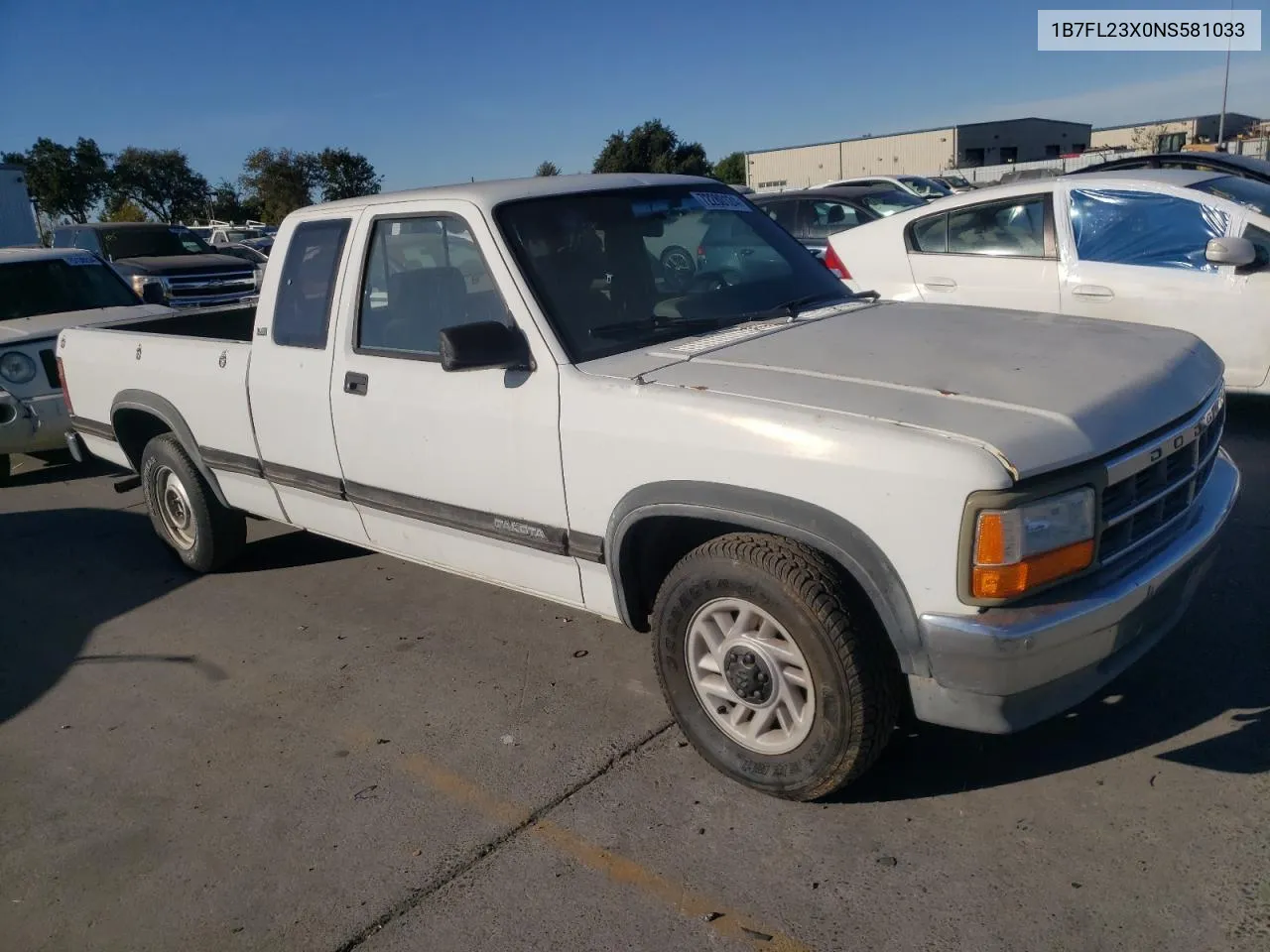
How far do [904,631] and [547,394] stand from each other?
1408 mm

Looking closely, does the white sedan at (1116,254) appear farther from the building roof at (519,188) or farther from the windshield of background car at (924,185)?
the windshield of background car at (924,185)

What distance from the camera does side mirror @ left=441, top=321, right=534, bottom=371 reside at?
3.25 m

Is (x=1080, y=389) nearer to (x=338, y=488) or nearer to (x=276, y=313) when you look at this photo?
(x=338, y=488)

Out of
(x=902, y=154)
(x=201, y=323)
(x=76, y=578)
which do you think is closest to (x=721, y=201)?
(x=201, y=323)

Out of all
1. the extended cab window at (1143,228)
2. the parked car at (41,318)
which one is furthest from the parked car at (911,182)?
the parked car at (41,318)

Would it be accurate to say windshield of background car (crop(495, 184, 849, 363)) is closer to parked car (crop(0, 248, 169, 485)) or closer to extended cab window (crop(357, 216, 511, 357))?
extended cab window (crop(357, 216, 511, 357))

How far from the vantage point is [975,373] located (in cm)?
296

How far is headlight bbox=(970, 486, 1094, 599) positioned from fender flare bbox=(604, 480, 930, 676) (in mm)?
219

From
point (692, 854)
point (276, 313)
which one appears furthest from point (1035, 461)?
point (276, 313)

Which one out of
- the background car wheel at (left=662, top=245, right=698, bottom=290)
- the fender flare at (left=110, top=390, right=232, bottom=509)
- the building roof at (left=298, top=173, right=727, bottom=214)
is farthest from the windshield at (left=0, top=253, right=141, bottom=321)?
the background car wheel at (left=662, top=245, right=698, bottom=290)

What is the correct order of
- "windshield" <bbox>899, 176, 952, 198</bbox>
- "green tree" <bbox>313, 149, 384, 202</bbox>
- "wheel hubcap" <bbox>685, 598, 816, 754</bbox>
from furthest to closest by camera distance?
"green tree" <bbox>313, 149, 384, 202</bbox>, "windshield" <bbox>899, 176, 952, 198</bbox>, "wheel hubcap" <bbox>685, 598, 816, 754</bbox>

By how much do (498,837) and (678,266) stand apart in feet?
7.32

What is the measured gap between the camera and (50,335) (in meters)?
7.68

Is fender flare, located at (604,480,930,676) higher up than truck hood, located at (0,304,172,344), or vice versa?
truck hood, located at (0,304,172,344)
